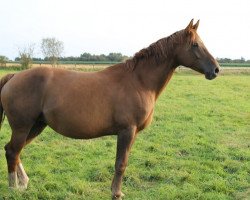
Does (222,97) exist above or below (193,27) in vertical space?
below

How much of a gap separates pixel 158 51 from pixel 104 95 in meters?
1.03

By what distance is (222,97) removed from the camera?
1894 cm

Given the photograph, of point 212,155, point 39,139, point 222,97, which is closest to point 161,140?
point 212,155

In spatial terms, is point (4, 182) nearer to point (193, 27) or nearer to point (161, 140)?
point (193, 27)

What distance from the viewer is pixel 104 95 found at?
17.1 ft

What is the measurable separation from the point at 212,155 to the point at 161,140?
1.66 meters

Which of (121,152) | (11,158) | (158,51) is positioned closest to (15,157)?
(11,158)

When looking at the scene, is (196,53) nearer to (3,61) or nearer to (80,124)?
(80,124)

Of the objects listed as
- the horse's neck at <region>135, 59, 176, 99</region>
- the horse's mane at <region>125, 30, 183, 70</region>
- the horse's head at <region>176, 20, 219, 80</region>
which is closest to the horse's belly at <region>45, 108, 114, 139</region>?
the horse's neck at <region>135, 59, 176, 99</region>

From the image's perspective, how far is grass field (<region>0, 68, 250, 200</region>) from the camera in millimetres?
5668

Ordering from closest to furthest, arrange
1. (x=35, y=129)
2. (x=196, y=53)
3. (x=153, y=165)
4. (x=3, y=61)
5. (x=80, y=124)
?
(x=80, y=124) < (x=196, y=53) < (x=35, y=129) < (x=153, y=165) < (x=3, y=61)

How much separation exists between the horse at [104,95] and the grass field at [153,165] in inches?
24.6

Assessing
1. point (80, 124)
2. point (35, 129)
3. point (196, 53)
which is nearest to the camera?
point (80, 124)

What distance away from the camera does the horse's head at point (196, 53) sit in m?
5.26
